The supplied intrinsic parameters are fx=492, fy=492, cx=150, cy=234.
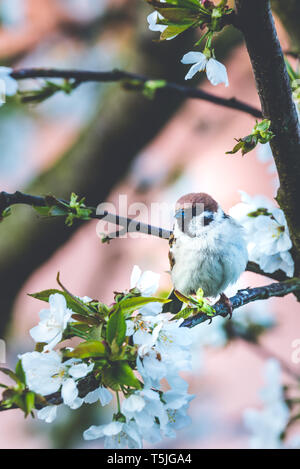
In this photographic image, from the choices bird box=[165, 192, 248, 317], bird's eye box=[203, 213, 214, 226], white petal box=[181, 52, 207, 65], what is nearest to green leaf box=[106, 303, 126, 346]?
white petal box=[181, 52, 207, 65]

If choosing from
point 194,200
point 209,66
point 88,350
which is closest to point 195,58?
point 209,66

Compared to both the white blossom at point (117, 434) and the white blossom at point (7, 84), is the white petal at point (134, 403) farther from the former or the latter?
the white blossom at point (7, 84)

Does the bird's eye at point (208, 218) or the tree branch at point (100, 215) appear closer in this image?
the tree branch at point (100, 215)

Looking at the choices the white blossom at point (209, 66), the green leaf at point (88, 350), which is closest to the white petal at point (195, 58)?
the white blossom at point (209, 66)

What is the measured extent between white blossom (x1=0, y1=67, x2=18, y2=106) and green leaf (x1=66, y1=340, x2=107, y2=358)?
21 centimetres

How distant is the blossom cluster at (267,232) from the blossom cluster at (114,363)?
9.3 inches

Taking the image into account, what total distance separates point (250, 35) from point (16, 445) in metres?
1.60

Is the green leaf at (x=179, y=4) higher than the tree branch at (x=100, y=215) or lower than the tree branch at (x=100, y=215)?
higher

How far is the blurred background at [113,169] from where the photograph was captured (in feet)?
3.85

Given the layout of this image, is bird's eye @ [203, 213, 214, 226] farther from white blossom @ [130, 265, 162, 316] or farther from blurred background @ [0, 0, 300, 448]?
white blossom @ [130, 265, 162, 316]

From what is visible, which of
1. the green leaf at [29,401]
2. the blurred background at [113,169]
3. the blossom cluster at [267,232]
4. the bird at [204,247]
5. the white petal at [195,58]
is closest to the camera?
the green leaf at [29,401]

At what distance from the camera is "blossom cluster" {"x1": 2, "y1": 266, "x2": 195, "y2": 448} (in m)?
0.39

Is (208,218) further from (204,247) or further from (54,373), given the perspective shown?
(54,373)

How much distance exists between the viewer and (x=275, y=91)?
1.60ft
